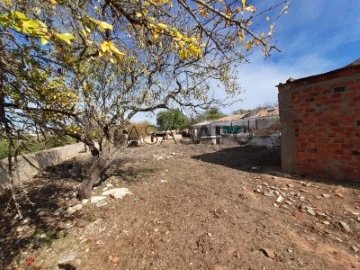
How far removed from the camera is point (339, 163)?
5191mm

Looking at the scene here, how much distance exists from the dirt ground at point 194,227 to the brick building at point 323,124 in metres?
0.44

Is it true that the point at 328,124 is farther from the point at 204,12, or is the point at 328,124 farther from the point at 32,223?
the point at 32,223

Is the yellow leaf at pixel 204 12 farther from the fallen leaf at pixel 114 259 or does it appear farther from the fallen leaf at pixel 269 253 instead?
the fallen leaf at pixel 114 259

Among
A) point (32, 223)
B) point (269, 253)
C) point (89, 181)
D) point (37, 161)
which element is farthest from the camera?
point (37, 161)

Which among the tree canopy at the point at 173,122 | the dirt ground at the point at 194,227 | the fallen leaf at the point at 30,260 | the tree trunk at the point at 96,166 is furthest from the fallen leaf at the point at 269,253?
the tree canopy at the point at 173,122

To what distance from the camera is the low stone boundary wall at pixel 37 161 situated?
5.98 metres

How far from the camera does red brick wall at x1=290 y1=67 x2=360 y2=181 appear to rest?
4.96 meters

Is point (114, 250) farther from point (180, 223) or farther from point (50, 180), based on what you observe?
point (50, 180)

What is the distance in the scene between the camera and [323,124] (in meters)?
5.45

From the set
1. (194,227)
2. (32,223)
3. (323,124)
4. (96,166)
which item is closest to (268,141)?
(323,124)

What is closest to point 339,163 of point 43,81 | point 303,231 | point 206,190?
point 303,231

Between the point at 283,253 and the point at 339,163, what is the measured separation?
3.30m

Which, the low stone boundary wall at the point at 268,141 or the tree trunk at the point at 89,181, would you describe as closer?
the tree trunk at the point at 89,181

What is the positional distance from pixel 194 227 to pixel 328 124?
3.94 m
